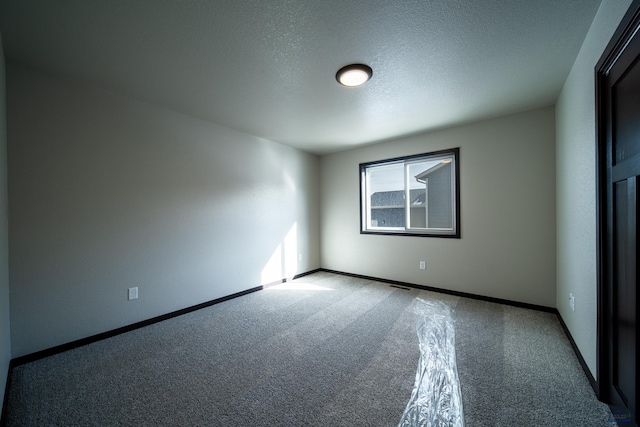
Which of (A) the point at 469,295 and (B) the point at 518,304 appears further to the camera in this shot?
(A) the point at 469,295

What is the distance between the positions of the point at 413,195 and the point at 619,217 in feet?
8.81

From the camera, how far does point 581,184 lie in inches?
74.1

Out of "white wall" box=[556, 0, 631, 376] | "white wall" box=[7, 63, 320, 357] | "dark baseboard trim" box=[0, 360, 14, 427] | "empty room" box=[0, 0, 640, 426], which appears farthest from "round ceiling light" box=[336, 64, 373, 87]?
"dark baseboard trim" box=[0, 360, 14, 427]

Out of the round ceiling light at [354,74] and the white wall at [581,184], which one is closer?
the white wall at [581,184]

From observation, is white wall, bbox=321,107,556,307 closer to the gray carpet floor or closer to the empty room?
the empty room

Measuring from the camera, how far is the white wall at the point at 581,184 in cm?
160

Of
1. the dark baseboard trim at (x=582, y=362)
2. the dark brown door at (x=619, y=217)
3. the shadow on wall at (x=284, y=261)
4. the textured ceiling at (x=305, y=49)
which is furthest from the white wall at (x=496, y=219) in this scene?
the dark brown door at (x=619, y=217)

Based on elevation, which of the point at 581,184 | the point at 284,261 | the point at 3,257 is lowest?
the point at 284,261

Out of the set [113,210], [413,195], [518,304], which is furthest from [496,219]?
[113,210]

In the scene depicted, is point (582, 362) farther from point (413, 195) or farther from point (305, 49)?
point (305, 49)

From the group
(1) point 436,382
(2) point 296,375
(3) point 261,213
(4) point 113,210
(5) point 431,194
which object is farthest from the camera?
(3) point 261,213

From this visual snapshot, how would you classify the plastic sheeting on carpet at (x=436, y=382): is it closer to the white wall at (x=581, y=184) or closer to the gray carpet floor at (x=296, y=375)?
the gray carpet floor at (x=296, y=375)

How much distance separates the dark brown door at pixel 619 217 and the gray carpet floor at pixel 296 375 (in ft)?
0.88

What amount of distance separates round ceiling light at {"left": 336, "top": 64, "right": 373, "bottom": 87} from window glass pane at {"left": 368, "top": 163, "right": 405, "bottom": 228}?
2162 mm
